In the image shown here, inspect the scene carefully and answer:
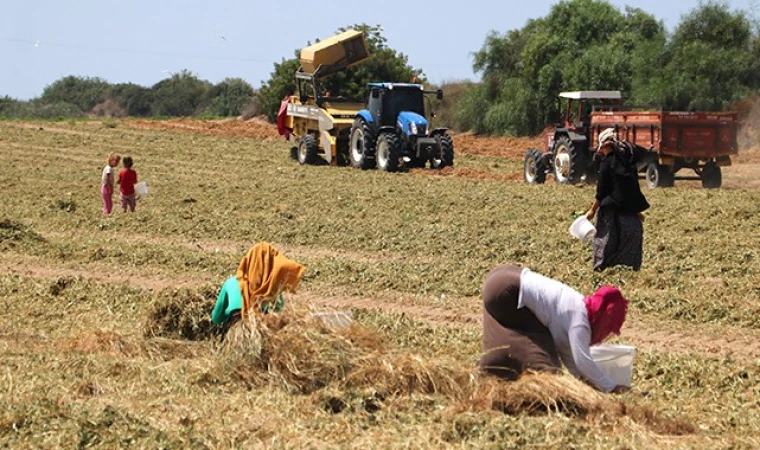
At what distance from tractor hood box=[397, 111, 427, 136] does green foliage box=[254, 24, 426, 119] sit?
15067 millimetres

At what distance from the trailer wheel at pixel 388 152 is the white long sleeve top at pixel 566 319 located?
19705mm

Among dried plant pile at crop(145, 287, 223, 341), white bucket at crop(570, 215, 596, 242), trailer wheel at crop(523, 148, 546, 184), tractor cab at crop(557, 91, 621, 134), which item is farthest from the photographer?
trailer wheel at crop(523, 148, 546, 184)

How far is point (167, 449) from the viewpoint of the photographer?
20.8 feet

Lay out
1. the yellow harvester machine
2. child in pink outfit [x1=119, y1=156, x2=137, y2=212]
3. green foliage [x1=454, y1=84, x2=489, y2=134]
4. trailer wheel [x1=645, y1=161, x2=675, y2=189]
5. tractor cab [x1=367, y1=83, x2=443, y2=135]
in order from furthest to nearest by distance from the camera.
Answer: green foliage [x1=454, y1=84, x2=489, y2=134] → the yellow harvester machine → tractor cab [x1=367, y1=83, x2=443, y2=135] → trailer wheel [x1=645, y1=161, x2=675, y2=189] → child in pink outfit [x1=119, y1=156, x2=137, y2=212]

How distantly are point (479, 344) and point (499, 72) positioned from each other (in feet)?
134

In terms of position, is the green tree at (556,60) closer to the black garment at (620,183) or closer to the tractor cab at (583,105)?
the tractor cab at (583,105)

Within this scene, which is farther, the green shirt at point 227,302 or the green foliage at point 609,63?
the green foliage at point 609,63

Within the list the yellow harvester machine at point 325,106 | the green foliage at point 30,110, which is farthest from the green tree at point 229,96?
the yellow harvester machine at point 325,106

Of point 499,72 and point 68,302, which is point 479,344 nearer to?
point 68,302

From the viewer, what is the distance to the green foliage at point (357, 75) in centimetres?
4456

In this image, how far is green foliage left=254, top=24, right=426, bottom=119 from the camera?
146 feet

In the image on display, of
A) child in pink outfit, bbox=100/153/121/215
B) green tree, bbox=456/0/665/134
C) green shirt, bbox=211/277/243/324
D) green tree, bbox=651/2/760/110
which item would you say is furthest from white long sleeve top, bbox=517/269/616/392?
green tree, bbox=456/0/665/134

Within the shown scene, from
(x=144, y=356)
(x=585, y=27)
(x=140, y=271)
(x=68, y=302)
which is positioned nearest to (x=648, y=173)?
(x=140, y=271)

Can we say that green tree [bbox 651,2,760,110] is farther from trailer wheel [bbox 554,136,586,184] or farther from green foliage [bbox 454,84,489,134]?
trailer wheel [bbox 554,136,586,184]
